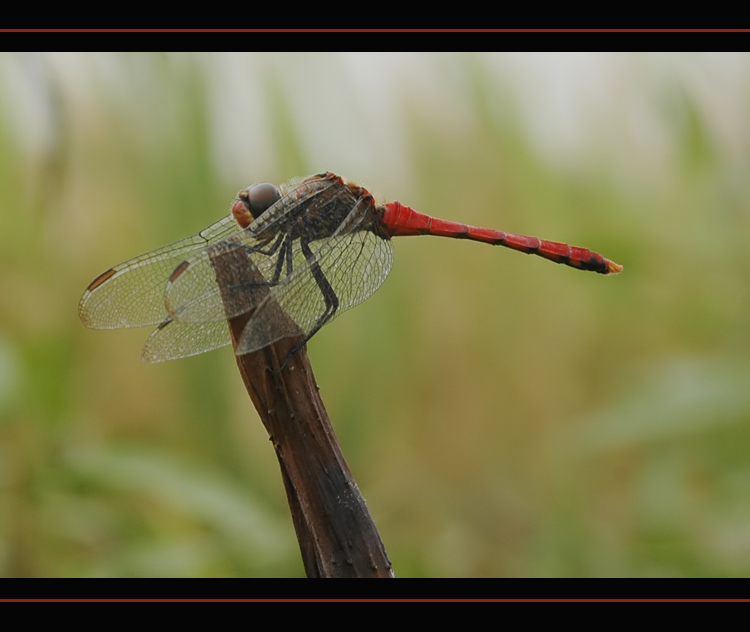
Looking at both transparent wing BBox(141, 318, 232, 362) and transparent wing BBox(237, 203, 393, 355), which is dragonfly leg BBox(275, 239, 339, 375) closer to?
transparent wing BBox(237, 203, 393, 355)

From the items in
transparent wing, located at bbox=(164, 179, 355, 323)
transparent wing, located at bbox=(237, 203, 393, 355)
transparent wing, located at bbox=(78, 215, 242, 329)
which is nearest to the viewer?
transparent wing, located at bbox=(164, 179, 355, 323)

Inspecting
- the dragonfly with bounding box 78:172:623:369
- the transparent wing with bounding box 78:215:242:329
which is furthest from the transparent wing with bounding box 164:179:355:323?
the transparent wing with bounding box 78:215:242:329

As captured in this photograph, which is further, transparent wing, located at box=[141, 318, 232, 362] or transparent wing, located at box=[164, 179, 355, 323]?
transparent wing, located at box=[141, 318, 232, 362]

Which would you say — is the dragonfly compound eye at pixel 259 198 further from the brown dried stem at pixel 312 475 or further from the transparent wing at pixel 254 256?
the brown dried stem at pixel 312 475

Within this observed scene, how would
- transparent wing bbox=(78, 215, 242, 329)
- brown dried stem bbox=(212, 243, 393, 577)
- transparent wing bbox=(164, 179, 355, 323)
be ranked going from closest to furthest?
brown dried stem bbox=(212, 243, 393, 577), transparent wing bbox=(164, 179, 355, 323), transparent wing bbox=(78, 215, 242, 329)

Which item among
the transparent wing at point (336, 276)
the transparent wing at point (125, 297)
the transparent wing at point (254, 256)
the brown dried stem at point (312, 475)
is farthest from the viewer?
the transparent wing at point (125, 297)

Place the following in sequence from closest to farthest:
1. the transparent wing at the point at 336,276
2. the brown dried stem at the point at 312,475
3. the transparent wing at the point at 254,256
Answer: the brown dried stem at the point at 312,475
the transparent wing at the point at 254,256
the transparent wing at the point at 336,276

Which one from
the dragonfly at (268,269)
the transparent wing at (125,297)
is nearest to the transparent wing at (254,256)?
the dragonfly at (268,269)
